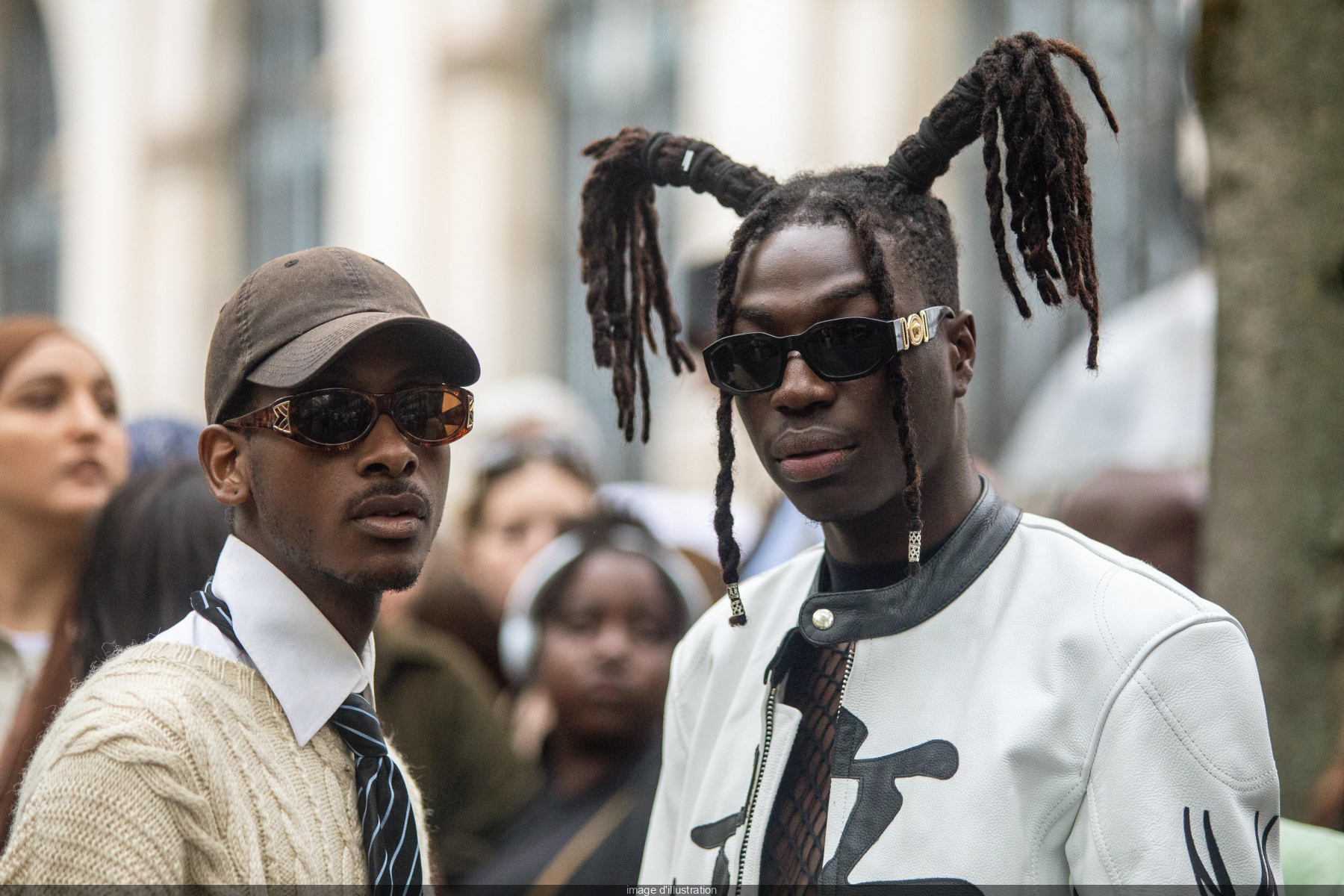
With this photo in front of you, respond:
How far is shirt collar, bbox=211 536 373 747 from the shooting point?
207 cm

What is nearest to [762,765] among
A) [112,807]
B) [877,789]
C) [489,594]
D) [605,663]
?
[877,789]

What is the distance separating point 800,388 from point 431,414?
1.89ft

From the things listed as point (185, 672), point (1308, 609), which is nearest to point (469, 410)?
point (185, 672)

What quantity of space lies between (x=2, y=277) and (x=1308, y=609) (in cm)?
2262

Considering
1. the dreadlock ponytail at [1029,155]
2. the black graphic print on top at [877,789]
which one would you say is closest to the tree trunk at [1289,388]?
the dreadlock ponytail at [1029,155]

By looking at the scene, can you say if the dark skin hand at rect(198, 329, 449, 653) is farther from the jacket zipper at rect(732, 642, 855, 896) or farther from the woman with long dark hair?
the woman with long dark hair

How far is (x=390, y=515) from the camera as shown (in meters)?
2.11

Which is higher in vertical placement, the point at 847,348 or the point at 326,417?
the point at 847,348

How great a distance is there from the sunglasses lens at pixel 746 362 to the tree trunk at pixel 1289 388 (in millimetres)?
2563

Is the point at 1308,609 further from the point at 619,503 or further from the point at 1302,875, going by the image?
the point at 619,503

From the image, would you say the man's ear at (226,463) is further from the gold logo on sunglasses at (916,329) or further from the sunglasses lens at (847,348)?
the gold logo on sunglasses at (916,329)

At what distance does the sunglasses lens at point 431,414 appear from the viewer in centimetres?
212

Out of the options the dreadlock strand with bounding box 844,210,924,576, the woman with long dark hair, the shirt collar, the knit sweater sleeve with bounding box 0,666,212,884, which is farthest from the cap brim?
the woman with long dark hair

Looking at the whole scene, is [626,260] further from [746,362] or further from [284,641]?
[284,641]
